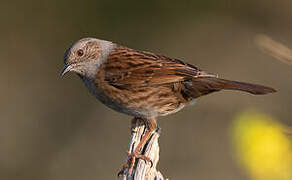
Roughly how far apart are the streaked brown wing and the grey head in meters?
0.10

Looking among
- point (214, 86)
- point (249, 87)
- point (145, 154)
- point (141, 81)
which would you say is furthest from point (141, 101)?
point (249, 87)

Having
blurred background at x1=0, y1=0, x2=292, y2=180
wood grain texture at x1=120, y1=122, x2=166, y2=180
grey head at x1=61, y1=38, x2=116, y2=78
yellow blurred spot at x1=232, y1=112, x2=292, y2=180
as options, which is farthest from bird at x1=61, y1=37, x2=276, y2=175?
blurred background at x1=0, y1=0, x2=292, y2=180

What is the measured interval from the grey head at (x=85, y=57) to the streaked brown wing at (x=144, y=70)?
4.0 inches

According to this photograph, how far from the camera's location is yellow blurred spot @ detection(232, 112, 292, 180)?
2.54 m

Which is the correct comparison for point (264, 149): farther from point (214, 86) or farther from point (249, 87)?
point (214, 86)

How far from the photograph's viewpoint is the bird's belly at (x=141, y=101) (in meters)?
4.92

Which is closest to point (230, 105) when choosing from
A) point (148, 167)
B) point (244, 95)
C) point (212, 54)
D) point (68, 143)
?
point (244, 95)

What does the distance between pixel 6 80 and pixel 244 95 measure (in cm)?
437

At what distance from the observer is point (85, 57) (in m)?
5.19

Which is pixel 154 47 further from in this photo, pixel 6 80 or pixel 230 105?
pixel 6 80

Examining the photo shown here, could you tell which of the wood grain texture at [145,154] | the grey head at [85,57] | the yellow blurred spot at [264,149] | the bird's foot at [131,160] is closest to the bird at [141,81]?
Result: the grey head at [85,57]

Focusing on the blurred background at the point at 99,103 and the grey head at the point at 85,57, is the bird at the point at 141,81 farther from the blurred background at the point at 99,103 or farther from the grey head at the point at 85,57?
the blurred background at the point at 99,103

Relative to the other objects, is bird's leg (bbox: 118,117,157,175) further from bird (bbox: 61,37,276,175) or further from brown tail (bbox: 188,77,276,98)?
brown tail (bbox: 188,77,276,98)

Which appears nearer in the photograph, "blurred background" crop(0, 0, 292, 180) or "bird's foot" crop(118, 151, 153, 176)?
"bird's foot" crop(118, 151, 153, 176)
